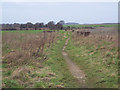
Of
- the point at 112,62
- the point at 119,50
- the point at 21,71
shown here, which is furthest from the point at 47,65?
the point at 119,50

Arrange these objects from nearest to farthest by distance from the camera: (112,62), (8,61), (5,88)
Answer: (5,88)
(112,62)
(8,61)

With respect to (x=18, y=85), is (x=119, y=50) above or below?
above

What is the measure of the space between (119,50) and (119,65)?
2.30m

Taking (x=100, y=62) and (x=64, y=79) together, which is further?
(x=100, y=62)

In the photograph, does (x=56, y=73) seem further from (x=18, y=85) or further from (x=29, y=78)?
(x=18, y=85)

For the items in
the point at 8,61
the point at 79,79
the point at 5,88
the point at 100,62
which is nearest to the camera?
the point at 5,88

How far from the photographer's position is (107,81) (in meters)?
5.68

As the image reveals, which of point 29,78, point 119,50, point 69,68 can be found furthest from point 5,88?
point 119,50

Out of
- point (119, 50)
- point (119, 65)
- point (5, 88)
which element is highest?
point (119, 50)

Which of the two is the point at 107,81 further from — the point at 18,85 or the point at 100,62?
the point at 18,85

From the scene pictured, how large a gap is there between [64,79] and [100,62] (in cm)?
295

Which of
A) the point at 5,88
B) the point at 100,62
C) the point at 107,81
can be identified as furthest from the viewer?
the point at 100,62

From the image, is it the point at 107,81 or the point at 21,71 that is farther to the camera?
the point at 21,71

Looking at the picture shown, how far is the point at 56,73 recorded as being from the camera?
22.6 ft
